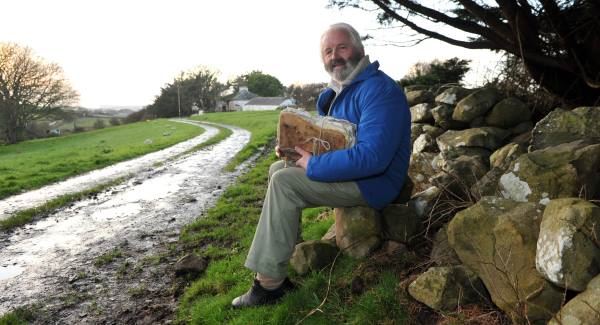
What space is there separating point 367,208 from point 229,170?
1027 cm

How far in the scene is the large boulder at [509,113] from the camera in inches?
232

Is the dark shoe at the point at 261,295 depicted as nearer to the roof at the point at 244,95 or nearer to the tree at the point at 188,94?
the tree at the point at 188,94

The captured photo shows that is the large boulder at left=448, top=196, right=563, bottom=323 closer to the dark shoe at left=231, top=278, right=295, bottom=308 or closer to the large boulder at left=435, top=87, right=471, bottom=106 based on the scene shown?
the dark shoe at left=231, top=278, right=295, bottom=308

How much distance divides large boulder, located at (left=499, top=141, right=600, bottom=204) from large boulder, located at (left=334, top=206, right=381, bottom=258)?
3.98ft

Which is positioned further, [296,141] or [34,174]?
[34,174]

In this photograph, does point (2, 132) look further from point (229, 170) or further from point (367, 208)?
point (367, 208)

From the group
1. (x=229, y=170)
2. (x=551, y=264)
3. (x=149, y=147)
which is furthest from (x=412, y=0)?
A: (x=149, y=147)


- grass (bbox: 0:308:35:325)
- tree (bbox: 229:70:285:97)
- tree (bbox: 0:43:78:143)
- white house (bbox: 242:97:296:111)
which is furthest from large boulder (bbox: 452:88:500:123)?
tree (bbox: 229:70:285:97)

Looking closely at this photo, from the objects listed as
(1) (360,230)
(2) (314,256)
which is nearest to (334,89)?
(1) (360,230)

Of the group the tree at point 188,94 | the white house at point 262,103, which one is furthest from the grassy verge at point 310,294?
the white house at point 262,103

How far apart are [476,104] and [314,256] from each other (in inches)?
134

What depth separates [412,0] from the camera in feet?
20.5

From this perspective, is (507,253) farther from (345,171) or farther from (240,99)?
(240,99)

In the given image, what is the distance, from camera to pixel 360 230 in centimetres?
426
